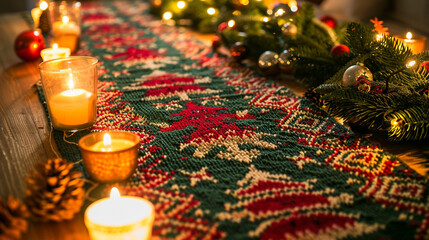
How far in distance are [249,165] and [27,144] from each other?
0.55m

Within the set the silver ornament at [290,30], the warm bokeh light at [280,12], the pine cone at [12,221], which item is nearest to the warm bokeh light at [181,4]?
the warm bokeh light at [280,12]

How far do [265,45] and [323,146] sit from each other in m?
0.76

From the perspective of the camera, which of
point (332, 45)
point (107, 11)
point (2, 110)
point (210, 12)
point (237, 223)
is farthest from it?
point (107, 11)

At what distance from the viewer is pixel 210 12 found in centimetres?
242

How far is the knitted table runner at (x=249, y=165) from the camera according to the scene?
781 mm

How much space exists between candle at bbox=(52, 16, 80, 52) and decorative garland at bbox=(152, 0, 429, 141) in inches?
34.2

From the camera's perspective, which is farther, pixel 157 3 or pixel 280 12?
pixel 157 3

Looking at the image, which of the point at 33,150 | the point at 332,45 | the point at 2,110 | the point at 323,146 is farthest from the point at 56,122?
the point at 332,45

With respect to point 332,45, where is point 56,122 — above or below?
below

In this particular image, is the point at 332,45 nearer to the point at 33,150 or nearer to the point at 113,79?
the point at 113,79

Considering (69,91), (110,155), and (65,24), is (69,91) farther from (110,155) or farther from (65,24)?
(65,24)

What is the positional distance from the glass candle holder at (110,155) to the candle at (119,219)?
0.35 ft

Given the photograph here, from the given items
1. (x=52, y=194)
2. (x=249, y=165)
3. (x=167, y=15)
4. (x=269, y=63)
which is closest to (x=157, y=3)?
(x=167, y=15)

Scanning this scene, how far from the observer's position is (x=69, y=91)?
1101mm
